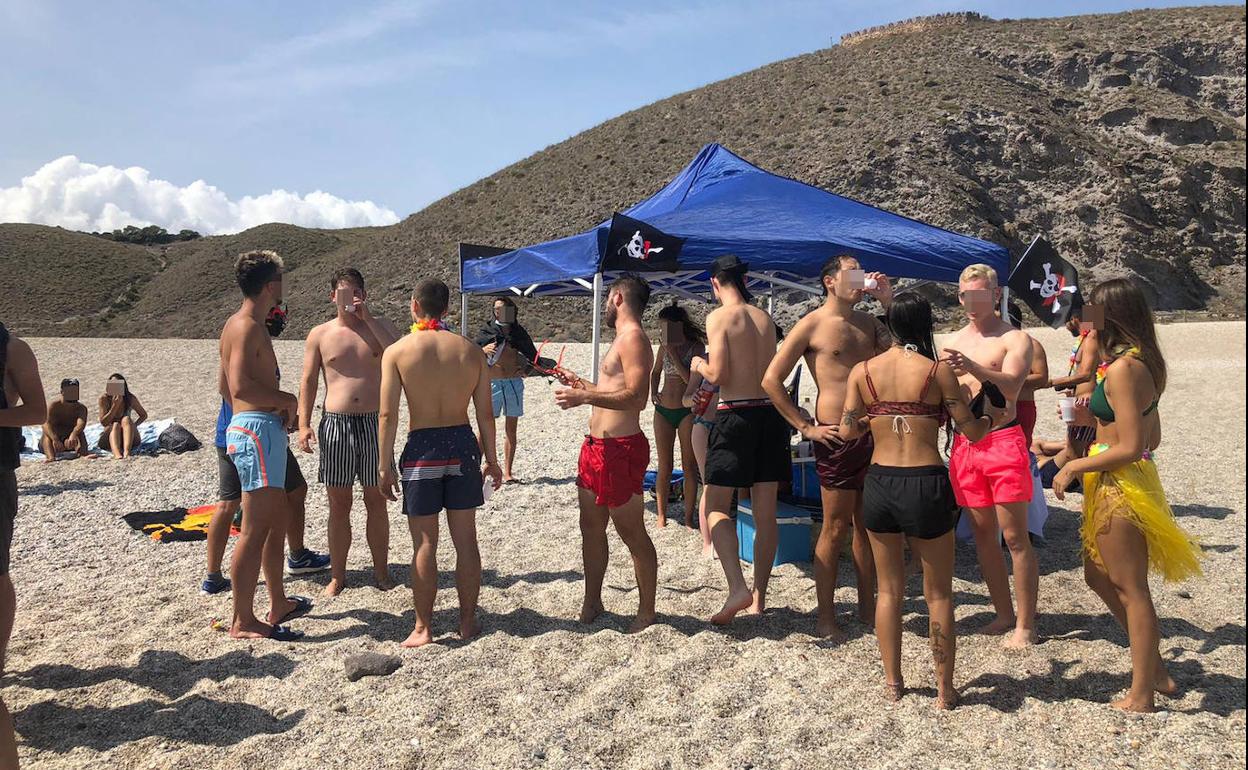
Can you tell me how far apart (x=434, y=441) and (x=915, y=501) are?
81.5 inches

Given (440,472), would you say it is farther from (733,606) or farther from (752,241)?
(752,241)

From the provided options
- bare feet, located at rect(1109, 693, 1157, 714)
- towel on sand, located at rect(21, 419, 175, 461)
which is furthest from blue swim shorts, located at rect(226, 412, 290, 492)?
towel on sand, located at rect(21, 419, 175, 461)

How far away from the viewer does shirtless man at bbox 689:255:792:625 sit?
3.78m

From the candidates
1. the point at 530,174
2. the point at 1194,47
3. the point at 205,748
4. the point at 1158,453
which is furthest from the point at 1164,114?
the point at 205,748

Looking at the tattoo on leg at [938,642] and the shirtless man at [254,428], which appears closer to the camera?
the tattoo on leg at [938,642]

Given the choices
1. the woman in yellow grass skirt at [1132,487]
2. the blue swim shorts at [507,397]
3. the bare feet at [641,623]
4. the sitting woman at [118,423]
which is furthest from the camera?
the sitting woman at [118,423]

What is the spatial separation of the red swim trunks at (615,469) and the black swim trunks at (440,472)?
520 mm

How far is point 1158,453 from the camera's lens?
8727 millimetres

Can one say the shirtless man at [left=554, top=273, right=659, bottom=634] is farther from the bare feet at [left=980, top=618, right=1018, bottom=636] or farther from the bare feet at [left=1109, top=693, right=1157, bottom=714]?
the bare feet at [left=1109, top=693, right=1157, bottom=714]

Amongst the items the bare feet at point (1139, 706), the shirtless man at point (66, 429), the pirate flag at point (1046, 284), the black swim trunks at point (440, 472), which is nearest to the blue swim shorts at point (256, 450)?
the black swim trunks at point (440, 472)

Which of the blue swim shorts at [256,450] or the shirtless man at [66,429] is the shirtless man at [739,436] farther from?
the shirtless man at [66,429]

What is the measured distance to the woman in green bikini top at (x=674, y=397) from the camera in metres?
5.31

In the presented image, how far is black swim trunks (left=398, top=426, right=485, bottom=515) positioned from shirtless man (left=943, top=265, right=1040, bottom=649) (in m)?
2.23

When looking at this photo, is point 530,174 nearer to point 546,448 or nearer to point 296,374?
point 296,374
